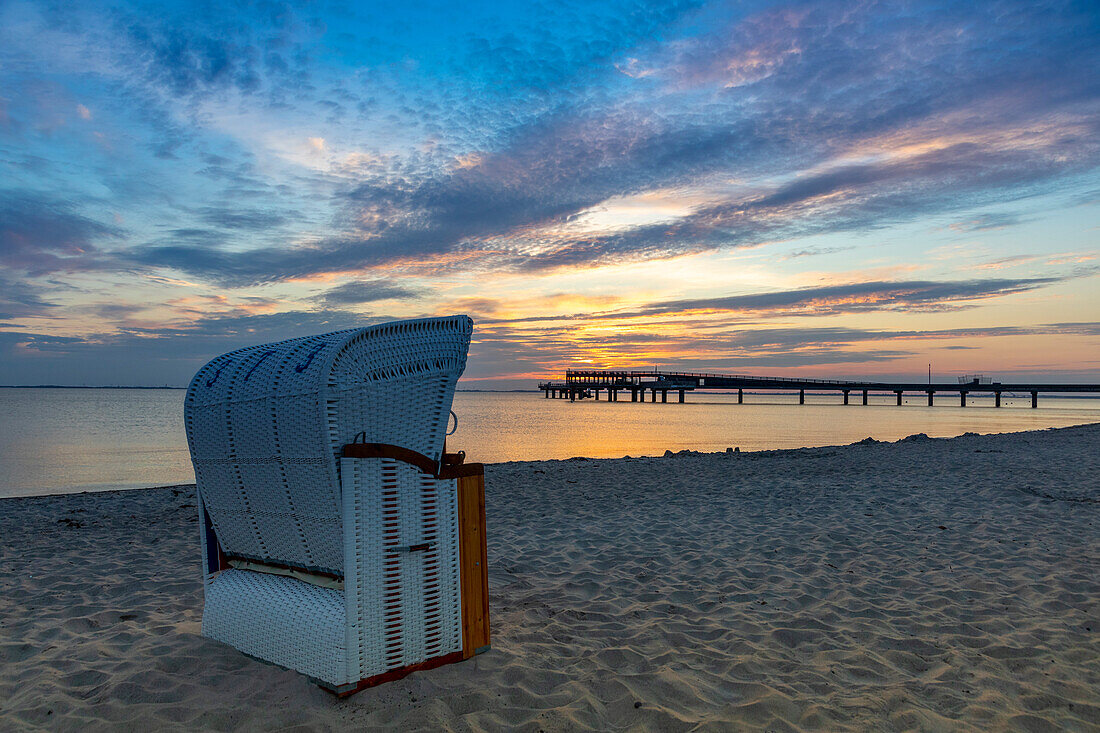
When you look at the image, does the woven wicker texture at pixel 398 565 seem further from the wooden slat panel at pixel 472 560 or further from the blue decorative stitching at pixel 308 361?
the blue decorative stitching at pixel 308 361

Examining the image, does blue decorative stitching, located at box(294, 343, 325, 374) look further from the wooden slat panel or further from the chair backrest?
the wooden slat panel

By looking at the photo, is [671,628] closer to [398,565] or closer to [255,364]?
[398,565]

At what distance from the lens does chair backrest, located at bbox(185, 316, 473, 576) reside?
2.96 metres

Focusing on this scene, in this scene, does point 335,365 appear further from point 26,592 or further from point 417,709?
point 26,592

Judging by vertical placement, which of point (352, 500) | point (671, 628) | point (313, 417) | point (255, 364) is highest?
point (255, 364)

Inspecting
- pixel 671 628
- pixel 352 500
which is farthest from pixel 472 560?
pixel 671 628

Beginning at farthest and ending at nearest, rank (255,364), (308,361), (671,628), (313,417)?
(671,628) < (255,364) < (308,361) < (313,417)

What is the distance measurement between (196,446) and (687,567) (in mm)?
4063

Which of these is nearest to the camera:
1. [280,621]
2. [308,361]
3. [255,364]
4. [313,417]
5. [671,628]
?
[313,417]

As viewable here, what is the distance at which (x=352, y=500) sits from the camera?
9.70 ft

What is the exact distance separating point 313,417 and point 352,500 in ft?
1.38

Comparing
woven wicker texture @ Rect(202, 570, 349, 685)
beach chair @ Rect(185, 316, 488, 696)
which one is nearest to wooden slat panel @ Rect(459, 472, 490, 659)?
beach chair @ Rect(185, 316, 488, 696)

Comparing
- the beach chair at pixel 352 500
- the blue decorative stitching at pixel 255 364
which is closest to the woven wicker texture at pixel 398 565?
the beach chair at pixel 352 500

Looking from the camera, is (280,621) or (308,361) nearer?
(308,361)
